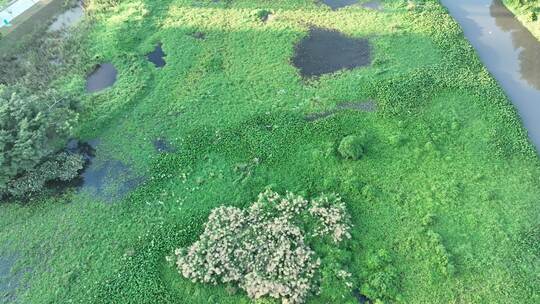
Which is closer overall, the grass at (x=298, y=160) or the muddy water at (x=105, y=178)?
the grass at (x=298, y=160)

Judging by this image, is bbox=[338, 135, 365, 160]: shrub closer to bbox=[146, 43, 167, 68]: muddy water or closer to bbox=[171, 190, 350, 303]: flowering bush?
bbox=[171, 190, 350, 303]: flowering bush

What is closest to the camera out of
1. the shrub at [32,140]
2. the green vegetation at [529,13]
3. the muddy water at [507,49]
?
the shrub at [32,140]

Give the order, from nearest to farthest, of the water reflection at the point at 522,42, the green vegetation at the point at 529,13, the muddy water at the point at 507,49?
the muddy water at the point at 507,49, the water reflection at the point at 522,42, the green vegetation at the point at 529,13

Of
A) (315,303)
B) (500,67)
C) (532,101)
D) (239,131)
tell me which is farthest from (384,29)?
(315,303)

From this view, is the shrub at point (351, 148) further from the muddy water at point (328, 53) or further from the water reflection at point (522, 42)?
the water reflection at point (522, 42)

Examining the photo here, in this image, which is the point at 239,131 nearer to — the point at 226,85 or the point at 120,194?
the point at 226,85

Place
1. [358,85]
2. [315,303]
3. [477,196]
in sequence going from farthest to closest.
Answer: [358,85], [477,196], [315,303]

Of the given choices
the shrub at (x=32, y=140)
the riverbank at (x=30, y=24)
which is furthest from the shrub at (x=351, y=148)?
the riverbank at (x=30, y=24)

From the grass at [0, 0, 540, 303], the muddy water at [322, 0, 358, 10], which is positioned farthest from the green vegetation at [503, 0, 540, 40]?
the muddy water at [322, 0, 358, 10]
